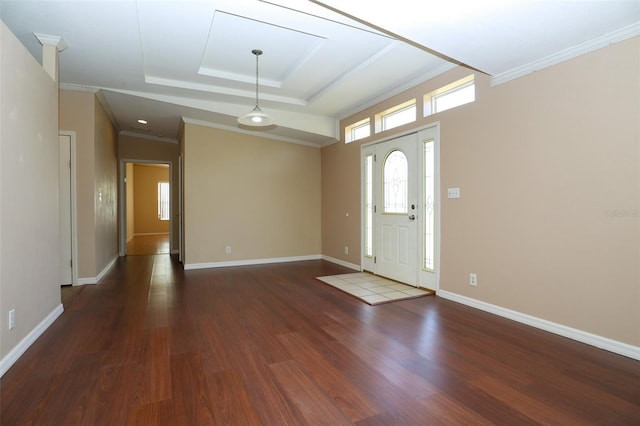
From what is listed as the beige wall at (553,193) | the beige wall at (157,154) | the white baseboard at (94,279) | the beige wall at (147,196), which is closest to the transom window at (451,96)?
the beige wall at (553,193)

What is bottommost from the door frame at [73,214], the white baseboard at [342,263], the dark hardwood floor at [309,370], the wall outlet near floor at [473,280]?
the dark hardwood floor at [309,370]

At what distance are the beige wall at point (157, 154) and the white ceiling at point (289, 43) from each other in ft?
7.79

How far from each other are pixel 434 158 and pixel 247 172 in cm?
362

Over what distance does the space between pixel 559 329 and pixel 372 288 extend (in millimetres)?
2104

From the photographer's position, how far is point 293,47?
12.2ft

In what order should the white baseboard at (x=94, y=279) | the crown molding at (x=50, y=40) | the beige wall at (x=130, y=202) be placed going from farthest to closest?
the beige wall at (x=130, y=202), the white baseboard at (x=94, y=279), the crown molding at (x=50, y=40)

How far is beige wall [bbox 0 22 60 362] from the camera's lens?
7.27ft

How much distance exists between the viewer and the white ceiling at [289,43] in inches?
91.3

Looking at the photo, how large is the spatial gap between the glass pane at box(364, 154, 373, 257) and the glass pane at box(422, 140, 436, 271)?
4.18 feet

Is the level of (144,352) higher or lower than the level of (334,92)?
lower

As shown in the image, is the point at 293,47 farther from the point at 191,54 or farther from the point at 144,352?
the point at 144,352

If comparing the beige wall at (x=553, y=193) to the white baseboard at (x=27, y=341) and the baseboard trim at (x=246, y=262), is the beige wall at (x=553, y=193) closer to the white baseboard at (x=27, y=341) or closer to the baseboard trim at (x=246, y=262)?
the baseboard trim at (x=246, y=262)

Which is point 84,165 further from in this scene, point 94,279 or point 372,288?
point 372,288

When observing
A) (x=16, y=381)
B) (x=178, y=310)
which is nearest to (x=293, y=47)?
(x=178, y=310)
